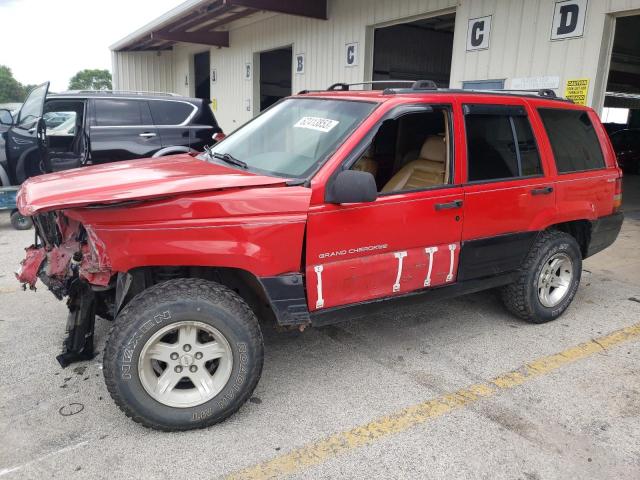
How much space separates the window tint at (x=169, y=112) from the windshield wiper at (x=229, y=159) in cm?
475

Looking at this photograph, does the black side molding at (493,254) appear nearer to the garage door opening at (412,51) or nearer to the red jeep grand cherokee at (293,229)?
the red jeep grand cherokee at (293,229)

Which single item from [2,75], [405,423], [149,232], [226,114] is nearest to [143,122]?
[149,232]

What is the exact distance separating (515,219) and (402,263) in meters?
1.18

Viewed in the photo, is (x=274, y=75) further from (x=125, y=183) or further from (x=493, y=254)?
(x=125, y=183)

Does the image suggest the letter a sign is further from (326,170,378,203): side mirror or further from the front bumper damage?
the front bumper damage

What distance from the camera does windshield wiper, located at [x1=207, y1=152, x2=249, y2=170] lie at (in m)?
3.47

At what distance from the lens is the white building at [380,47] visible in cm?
721

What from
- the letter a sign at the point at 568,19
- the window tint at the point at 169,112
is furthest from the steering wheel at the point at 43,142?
the letter a sign at the point at 568,19

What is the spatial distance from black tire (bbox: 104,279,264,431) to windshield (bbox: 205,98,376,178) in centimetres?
90

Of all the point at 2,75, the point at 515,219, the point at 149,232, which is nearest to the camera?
the point at 149,232

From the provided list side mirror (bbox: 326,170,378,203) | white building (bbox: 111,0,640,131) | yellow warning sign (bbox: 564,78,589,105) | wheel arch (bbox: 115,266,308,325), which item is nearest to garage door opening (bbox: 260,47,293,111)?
white building (bbox: 111,0,640,131)

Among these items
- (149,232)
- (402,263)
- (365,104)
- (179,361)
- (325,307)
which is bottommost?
(179,361)

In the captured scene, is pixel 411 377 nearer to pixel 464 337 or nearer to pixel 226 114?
pixel 464 337

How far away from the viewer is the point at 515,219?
159 inches
